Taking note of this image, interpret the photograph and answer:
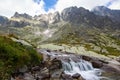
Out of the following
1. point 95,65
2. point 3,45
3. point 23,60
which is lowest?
point 95,65

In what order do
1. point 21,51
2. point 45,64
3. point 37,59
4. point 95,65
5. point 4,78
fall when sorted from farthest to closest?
point 95,65 → point 45,64 → point 37,59 → point 21,51 → point 4,78

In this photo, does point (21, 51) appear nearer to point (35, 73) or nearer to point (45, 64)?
point (35, 73)

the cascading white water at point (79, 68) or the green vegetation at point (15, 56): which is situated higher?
the green vegetation at point (15, 56)

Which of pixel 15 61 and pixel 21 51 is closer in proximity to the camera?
pixel 15 61

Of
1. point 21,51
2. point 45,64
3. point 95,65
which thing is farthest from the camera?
point 95,65

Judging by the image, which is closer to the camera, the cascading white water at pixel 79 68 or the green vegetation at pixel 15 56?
the green vegetation at pixel 15 56

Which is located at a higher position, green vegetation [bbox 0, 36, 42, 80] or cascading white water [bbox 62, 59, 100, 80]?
green vegetation [bbox 0, 36, 42, 80]

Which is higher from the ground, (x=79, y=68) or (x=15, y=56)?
(x=15, y=56)

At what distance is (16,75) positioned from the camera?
2958 centimetres

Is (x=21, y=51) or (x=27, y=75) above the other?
(x=21, y=51)

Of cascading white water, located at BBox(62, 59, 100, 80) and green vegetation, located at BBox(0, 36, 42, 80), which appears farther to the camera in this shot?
cascading white water, located at BBox(62, 59, 100, 80)

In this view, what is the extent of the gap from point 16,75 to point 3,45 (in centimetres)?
424

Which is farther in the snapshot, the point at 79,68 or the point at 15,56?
the point at 79,68

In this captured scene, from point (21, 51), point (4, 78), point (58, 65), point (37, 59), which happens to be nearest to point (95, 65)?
point (58, 65)
